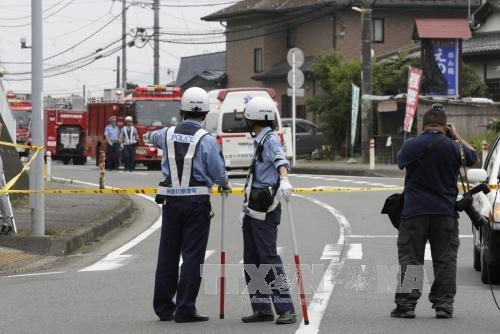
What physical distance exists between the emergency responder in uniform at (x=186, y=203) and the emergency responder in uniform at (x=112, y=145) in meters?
28.0

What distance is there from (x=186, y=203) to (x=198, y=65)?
78.1 m

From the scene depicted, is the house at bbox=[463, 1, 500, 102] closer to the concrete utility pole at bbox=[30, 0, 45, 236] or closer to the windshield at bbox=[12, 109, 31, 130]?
the windshield at bbox=[12, 109, 31, 130]

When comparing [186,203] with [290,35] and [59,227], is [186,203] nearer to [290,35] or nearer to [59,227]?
[59,227]

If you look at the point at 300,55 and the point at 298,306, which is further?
the point at 300,55

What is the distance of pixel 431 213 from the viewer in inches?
369

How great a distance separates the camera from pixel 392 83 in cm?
4344

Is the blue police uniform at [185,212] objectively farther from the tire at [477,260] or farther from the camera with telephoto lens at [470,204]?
the tire at [477,260]

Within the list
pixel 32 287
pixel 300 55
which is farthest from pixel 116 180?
pixel 32 287

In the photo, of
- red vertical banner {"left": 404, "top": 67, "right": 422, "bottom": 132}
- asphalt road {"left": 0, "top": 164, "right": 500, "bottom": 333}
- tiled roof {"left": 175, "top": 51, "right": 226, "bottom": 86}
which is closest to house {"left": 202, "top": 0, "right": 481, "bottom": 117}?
tiled roof {"left": 175, "top": 51, "right": 226, "bottom": 86}

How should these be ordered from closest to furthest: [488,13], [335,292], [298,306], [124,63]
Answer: [298,306], [335,292], [488,13], [124,63]

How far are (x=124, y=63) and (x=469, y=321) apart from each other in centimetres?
5941

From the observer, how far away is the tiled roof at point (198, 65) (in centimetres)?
8381

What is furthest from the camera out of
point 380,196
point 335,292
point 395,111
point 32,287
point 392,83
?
point 392,83

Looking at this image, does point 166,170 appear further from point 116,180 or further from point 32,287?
point 116,180
